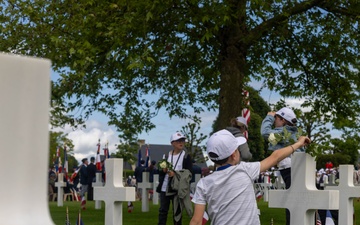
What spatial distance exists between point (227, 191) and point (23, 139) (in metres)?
4.50

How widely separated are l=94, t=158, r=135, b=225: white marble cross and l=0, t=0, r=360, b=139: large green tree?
538 centimetres

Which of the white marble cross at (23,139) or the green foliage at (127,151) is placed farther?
the green foliage at (127,151)

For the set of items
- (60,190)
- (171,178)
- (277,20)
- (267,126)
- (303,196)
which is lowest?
(60,190)

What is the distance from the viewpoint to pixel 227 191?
538 centimetres

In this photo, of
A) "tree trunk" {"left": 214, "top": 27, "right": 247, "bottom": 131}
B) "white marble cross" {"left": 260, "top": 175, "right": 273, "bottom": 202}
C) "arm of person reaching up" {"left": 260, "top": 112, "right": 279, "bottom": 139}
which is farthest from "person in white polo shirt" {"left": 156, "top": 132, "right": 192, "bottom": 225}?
"white marble cross" {"left": 260, "top": 175, "right": 273, "bottom": 202}

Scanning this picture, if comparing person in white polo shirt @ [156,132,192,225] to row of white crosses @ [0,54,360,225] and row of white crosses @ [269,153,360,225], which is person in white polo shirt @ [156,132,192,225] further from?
row of white crosses @ [0,54,360,225]

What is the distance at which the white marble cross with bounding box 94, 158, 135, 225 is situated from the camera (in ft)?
30.6

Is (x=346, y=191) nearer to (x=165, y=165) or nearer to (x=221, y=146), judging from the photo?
(x=165, y=165)

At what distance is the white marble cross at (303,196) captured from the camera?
702 cm

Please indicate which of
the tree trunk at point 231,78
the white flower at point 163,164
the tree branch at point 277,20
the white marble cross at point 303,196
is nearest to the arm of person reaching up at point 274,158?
the white marble cross at point 303,196

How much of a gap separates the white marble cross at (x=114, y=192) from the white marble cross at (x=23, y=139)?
8.33 m

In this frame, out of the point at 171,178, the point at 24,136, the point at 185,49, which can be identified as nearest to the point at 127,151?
the point at 185,49

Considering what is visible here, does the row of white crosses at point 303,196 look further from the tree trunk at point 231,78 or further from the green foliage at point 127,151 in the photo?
the green foliage at point 127,151

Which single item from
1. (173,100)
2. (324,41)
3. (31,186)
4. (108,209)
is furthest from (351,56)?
(31,186)
